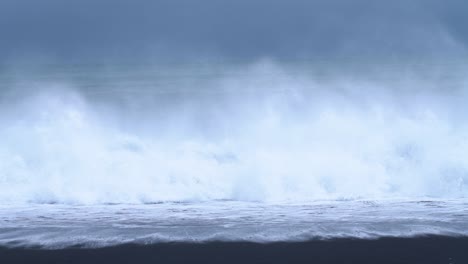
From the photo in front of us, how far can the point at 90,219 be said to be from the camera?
847 centimetres

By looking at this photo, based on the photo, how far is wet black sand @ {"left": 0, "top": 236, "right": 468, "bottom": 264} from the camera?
5.98 m

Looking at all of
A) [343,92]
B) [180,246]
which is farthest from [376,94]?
[180,246]

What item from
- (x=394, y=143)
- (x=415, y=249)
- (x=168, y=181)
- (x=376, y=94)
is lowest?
(x=415, y=249)

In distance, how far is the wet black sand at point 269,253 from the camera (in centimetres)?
598

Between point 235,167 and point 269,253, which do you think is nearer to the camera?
point 269,253

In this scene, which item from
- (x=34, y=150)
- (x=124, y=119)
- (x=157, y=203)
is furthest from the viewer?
(x=124, y=119)

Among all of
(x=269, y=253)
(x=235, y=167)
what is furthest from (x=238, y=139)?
(x=269, y=253)

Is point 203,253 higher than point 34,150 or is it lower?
lower

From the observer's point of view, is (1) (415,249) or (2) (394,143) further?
(2) (394,143)

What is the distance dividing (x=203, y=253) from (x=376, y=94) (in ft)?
45.5

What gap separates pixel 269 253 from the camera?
245 inches

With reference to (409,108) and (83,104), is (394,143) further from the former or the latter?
(83,104)

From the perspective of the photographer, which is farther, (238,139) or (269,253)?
(238,139)

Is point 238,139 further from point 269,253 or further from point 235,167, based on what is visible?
point 269,253
